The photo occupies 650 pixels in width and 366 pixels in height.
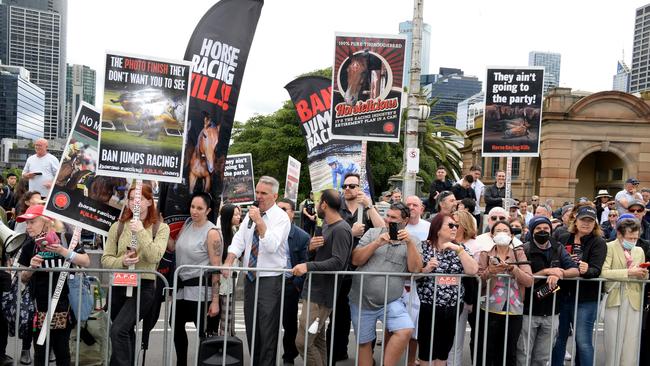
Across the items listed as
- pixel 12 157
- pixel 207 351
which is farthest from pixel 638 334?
pixel 12 157

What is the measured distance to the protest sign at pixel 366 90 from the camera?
6430 mm

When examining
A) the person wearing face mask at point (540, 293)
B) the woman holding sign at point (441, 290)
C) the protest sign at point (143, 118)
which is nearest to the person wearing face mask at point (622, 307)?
the person wearing face mask at point (540, 293)

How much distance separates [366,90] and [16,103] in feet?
567

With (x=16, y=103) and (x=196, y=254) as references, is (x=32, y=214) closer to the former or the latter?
(x=196, y=254)

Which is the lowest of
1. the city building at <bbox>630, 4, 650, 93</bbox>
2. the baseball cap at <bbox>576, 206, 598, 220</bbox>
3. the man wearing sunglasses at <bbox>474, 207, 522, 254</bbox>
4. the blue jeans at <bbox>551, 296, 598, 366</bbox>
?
the blue jeans at <bbox>551, 296, 598, 366</bbox>

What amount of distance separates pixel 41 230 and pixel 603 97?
27999mm

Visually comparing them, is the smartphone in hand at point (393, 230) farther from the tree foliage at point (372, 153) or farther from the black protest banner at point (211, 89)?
the tree foliage at point (372, 153)

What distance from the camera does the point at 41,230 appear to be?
5238mm

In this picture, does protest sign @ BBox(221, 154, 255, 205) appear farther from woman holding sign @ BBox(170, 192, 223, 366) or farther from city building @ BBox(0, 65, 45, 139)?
city building @ BBox(0, 65, 45, 139)

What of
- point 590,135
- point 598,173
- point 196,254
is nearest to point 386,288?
point 196,254

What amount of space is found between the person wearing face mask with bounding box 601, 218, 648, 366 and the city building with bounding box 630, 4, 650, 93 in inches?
5856

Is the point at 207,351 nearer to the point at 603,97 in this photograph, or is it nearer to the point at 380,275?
the point at 380,275

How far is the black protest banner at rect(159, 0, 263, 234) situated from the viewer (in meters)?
5.92

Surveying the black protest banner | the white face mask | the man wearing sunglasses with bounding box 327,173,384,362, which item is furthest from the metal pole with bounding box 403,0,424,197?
the white face mask
